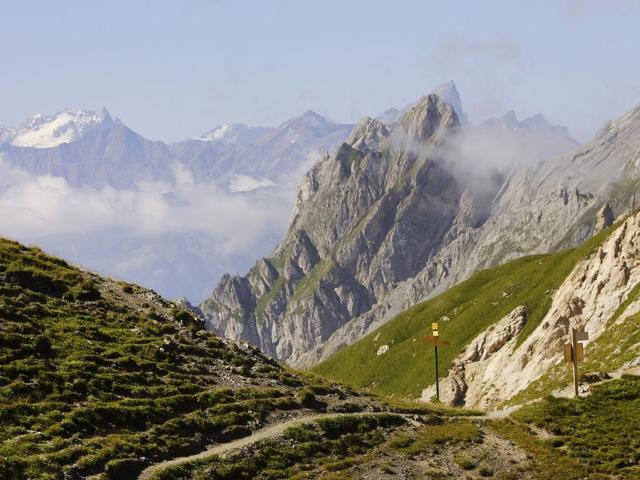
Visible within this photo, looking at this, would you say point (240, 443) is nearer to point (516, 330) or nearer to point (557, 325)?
point (557, 325)

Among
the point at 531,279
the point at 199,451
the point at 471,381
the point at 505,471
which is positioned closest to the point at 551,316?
the point at 471,381

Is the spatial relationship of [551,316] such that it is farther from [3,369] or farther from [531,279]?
[3,369]

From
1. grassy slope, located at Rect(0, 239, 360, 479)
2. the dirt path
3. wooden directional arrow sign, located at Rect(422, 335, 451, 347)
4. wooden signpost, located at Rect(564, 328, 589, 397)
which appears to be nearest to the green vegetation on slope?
wooden signpost, located at Rect(564, 328, 589, 397)

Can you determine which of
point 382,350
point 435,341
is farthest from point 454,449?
point 382,350

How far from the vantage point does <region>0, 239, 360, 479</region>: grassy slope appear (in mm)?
35438

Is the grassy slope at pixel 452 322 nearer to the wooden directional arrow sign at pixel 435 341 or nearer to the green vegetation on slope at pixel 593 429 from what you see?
the wooden directional arrow sign at pixel 435 341

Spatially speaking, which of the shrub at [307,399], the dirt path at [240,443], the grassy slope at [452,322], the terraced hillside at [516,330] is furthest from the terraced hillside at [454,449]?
the grassy slope at [452,322]

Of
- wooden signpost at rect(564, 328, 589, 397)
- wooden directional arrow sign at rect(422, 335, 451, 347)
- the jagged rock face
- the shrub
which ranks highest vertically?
the jagged rock face

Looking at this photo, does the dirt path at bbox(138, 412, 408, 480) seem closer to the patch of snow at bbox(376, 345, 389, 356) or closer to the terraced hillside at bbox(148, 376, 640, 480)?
the terraced hillside at bbox(148, 376, 640, 480)

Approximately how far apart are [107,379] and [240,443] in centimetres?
928

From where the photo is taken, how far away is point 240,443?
3966 cm

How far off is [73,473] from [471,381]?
10637 cm

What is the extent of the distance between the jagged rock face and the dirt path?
58166 mm

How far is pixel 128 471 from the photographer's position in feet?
114
